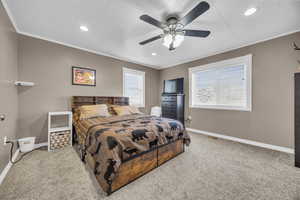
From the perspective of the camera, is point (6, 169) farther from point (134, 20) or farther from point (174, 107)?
point (174, 107)

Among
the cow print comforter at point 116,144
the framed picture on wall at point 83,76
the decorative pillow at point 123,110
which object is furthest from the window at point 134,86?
the cow print comforter at point 116,144

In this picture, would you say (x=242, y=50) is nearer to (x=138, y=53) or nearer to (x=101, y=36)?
(x=138, y=53)

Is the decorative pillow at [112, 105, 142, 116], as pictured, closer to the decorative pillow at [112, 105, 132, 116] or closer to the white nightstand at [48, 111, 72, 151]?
the decorative pillow at [112, 105, 132, 116]

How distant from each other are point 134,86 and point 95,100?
65.2 inches

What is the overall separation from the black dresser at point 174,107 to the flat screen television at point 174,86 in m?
0.23

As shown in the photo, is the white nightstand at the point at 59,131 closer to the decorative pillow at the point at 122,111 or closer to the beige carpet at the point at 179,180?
the beige carpet at the point at 179,180

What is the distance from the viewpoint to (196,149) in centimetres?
271

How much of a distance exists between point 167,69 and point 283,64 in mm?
3422

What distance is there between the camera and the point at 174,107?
4223 millimetres

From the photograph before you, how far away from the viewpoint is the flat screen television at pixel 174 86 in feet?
14.3

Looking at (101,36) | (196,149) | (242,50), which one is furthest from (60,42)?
(242,50)

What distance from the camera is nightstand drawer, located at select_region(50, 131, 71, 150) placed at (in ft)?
8.44

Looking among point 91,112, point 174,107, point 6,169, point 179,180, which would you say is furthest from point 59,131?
point 174,107

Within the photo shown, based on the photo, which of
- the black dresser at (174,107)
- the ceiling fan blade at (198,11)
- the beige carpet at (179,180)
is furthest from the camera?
the black dresser at (174,107)
